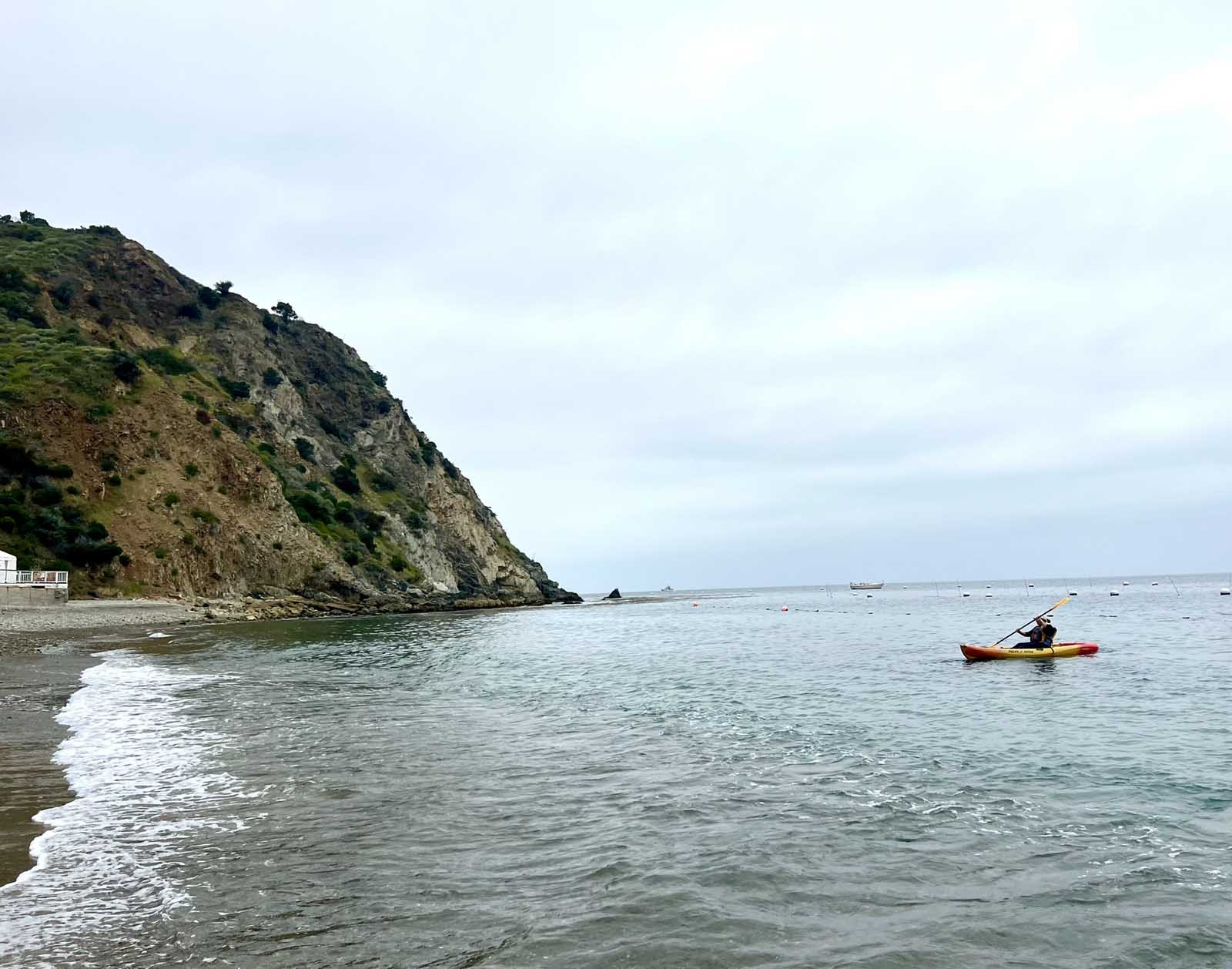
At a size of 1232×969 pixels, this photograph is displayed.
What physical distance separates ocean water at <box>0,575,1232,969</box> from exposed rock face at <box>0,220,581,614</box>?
55189 mm

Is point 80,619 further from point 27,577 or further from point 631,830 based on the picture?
point 631,830

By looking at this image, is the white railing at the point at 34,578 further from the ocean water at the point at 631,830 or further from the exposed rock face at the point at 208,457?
the ocean water at the point at 631,830

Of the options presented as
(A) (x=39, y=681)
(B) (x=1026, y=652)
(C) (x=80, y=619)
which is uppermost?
(C) (x=80, y=619)

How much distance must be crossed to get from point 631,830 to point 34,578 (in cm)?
6157

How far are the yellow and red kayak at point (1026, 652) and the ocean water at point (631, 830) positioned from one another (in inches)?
434

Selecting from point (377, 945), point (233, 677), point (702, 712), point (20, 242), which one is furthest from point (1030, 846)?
point (20, 242)

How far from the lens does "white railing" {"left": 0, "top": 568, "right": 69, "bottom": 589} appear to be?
56.9 m

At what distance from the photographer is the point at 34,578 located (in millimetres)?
58688

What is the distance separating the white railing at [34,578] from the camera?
56938 millimetres

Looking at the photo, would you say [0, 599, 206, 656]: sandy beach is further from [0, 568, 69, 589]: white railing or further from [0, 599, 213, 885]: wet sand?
[0, 568, 69, 589]: white railing

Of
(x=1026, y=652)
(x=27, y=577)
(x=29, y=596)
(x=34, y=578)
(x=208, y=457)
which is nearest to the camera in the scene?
(x=1026, y=652)

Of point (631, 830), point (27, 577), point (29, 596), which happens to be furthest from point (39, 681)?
point (27, 577)

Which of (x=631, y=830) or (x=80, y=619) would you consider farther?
(x=80, y=619)

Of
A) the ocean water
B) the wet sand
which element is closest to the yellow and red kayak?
the ocean water
